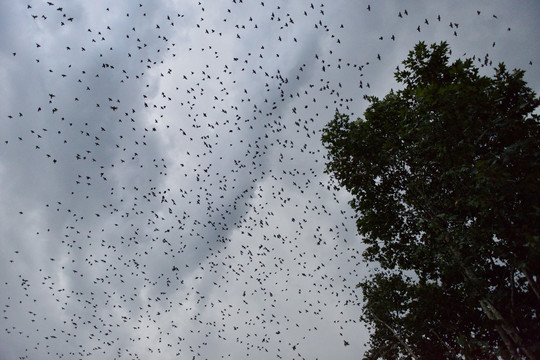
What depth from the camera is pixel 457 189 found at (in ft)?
38.2

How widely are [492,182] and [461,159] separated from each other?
211 cm

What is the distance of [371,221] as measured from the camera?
1463 centimetres

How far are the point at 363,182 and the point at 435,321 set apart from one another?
10077mm

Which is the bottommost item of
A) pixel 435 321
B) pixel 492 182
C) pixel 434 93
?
pixel 435 321

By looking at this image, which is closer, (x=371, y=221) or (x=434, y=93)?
(x=434, y=93)

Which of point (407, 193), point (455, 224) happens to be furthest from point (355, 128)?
point (455, 224)

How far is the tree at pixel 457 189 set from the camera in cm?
962

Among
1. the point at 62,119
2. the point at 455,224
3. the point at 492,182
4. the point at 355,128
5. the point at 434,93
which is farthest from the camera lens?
the point at 62,119

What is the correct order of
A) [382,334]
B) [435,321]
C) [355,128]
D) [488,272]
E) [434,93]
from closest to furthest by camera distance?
[434,93]
[488,272]
[355,128]
[435,321]
[382,334]

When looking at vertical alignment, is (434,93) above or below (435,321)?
above

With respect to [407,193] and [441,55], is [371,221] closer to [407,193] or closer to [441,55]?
[407,193]

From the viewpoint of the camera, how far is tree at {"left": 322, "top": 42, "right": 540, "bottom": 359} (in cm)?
962

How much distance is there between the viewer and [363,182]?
1477 centimetres

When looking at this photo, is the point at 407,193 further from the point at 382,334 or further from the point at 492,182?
the point at 382,334
